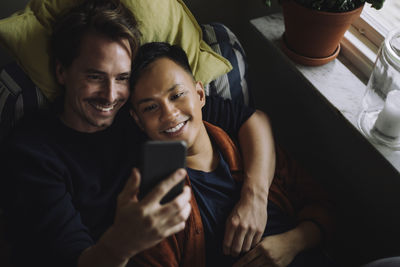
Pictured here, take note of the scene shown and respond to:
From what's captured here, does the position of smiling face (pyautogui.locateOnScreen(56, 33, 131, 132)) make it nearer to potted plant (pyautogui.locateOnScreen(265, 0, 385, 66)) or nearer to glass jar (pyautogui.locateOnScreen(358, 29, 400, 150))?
potted plant (pyautogui.locateOnScreen(265, 0, 385, 66))

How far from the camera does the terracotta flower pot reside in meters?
1.24

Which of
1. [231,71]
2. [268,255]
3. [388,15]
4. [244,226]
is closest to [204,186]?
[244,226]

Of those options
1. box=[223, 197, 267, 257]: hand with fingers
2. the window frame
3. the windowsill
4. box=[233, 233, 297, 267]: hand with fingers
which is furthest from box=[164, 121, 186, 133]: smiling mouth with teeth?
the window frame

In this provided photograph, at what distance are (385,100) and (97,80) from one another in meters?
0.89

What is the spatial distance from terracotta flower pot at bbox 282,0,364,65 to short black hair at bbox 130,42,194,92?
399 millimetres

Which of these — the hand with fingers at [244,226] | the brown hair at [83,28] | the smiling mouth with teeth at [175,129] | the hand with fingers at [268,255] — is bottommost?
the hand with fingers at [268,255]

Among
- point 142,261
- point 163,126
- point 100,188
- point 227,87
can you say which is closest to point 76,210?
point 100,188

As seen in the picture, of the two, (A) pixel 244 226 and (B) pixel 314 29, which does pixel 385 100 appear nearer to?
(B) pixel 314 29

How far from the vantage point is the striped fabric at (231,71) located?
1448mm

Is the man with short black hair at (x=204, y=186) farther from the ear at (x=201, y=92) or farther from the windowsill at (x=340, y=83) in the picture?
the windowsill at (x=340, y=83)

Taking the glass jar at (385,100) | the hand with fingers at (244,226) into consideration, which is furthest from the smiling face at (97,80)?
the glass jar at (385,100)

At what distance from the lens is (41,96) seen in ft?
4.08

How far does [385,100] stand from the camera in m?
1.22

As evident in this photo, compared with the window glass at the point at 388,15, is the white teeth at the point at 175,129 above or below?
below
